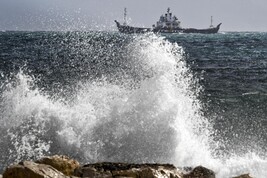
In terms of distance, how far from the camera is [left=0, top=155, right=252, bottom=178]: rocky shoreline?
23.3ft

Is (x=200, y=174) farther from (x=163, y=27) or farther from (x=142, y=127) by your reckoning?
(x=163, y=27)

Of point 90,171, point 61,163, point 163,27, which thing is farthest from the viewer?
point 163,27

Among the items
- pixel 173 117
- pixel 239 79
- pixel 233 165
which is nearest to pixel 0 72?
pixel 239 79

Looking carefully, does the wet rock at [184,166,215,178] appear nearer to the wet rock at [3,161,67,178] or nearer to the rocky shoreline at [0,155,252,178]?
the rocky shoreline at [0,155,252,178]

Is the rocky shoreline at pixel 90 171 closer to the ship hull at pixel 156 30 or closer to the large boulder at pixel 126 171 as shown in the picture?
the large boulder at pixel 126 171

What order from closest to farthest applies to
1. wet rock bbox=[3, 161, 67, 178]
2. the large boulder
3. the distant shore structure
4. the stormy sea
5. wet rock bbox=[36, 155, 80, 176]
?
wet rock bbox=[3, 161, 67, 178]
the large boulder
wet rock bbox=[36, 155, 80, 176]
the stormy sea
the distant shore structure

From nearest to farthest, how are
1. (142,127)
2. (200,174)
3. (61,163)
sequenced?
(61,163) → (200,174) → (142,127)

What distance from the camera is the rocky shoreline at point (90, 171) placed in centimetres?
710

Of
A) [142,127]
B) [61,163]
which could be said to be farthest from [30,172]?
[142,127]

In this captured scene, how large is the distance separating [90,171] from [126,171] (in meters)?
0.71

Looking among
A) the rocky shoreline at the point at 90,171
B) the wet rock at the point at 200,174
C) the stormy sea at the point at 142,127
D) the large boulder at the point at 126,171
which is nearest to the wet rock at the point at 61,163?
the rocky shoreline at the point at 90,171

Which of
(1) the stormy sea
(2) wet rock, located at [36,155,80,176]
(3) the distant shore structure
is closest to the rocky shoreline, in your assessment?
(2) wet rock, located at [36,155,80,176]

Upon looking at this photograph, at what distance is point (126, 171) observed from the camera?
7.69m

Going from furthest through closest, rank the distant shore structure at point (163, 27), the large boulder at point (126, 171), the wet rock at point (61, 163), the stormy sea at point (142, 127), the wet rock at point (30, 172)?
the distant shore structure at point (163, 27), the stormy sea at point (142, 127), the wet rock at point (61, 163), the large boulder at point (126, 171), the wet rock at point (30, 172)
